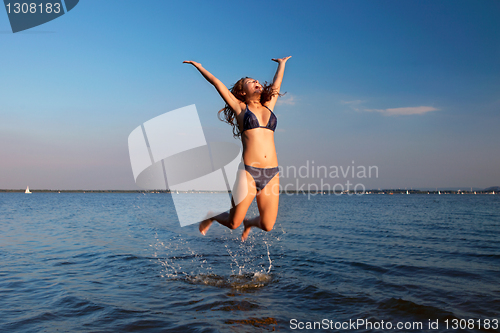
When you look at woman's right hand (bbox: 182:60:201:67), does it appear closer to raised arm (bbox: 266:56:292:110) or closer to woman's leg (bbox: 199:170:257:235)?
raised arm (bbox: 266:56:292:110)

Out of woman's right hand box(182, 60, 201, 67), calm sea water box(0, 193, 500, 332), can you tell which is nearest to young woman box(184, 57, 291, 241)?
woman's right hand box(182, 60, 201, 67)

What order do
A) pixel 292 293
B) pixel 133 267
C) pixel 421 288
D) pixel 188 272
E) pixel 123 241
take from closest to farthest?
pixel 292 293 < pixel 421 288 < pixel 188 272 < pixel 133 267 < pixel 123 241

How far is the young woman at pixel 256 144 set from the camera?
5.04 metres

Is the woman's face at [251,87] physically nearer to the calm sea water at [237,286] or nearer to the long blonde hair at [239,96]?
the long blonde hair at [239,96]

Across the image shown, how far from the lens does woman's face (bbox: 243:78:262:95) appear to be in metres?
5.24

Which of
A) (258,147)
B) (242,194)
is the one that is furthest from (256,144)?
(242,194)

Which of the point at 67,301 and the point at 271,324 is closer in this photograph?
the point at 271,324

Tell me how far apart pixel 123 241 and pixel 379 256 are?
416 inches

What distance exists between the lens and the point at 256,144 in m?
5.05

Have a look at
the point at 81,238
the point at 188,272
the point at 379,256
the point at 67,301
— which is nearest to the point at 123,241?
the point at 81,238

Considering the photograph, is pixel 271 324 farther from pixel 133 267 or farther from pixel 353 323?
pixel 133 267

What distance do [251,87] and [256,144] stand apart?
0.99 m

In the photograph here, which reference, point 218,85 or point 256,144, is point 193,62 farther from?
point 256,144

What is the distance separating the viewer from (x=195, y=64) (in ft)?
15.6
